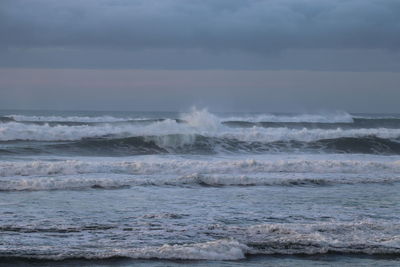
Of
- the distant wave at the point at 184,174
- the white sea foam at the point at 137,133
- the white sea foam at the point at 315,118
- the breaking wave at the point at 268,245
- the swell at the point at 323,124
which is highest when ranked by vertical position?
the white sea foam at the point at 315,118

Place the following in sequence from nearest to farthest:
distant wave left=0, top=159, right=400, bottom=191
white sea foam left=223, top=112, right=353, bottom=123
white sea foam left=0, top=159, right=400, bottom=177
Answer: distant wave left=0, top=159, right=400, bottom=191 < white sea foam left=0, top=159, right=400, bottom=177 < white sea foam left=223, top=112, right=353, bottom=123

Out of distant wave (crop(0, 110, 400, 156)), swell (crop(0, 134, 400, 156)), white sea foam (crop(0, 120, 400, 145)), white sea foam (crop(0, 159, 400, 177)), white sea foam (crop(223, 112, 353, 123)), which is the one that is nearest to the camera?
white sea foam (crop(0, 159, 400, 177))

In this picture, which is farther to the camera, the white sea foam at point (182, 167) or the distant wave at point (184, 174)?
the white sea foam at point (182, 167)

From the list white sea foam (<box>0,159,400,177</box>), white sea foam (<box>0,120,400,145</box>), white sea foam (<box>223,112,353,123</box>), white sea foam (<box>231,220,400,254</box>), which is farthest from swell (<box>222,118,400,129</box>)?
white sea foam (<box>231,220,400,254</box>)

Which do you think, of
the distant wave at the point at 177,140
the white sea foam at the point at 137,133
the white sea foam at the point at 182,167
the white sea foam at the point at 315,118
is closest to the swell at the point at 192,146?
the distant wave at the point at 177,140

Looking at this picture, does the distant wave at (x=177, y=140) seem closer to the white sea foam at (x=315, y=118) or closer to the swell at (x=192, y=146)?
the swell at (x=192, y=146)

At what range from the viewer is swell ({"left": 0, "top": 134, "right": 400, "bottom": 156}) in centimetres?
2261

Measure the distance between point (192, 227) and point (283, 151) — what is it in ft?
54.3

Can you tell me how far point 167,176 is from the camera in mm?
14617

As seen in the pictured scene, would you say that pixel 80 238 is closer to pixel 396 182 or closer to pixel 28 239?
pixel 28 239

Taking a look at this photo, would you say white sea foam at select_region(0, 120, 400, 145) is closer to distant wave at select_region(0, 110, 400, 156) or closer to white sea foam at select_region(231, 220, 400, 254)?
distant wave at select_region(0, 110, 400, 156)

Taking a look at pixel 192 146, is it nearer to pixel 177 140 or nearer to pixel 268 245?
pixel 177 140

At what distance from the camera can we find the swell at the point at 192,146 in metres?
22.6

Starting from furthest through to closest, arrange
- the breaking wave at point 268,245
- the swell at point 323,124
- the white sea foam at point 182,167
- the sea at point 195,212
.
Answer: the swell at point 323,124 → the white sea foam at point 182,167 → the sea at point 195,212 → the breaking wave at point 268,245
